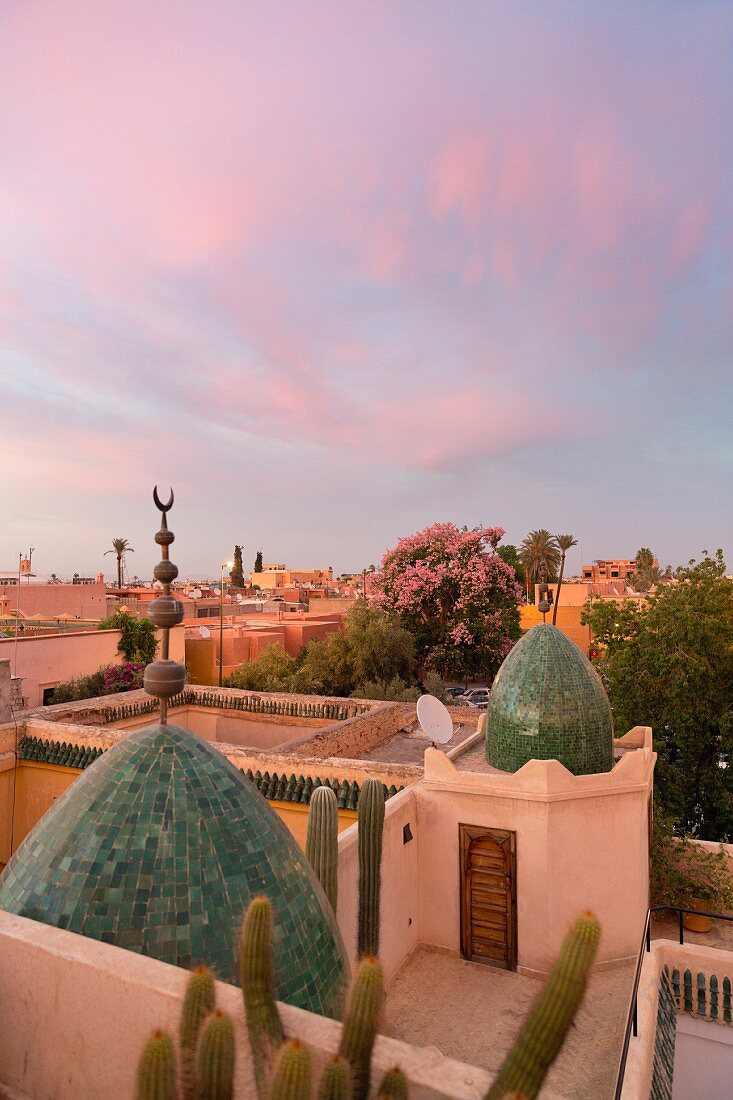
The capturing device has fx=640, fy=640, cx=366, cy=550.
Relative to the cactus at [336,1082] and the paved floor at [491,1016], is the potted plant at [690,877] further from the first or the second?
the cactus at [336,1082]

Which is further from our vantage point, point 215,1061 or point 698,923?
point 698,923

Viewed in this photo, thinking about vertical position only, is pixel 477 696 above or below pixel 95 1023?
below

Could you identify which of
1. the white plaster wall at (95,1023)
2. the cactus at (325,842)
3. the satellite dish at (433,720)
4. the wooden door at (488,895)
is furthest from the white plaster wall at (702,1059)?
the white plaster wall at (95,1023)

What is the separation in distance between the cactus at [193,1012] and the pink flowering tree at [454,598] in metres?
23.0

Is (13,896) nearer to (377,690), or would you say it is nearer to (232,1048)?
(232,1048)

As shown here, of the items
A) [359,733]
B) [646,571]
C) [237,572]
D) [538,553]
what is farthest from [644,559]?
[359,733]

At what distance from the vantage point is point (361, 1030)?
2.28 m

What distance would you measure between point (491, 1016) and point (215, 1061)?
20.0ft

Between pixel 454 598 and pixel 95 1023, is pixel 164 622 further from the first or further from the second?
A: pixel 454 598

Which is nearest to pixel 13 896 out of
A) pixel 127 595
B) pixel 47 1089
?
pixel 47 1089

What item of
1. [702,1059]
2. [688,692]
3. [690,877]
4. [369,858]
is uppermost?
[688,692]

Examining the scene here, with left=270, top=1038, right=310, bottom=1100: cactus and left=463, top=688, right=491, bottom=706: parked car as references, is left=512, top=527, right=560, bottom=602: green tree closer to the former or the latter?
left=463, top=688, right=491, bottom=706: parked car

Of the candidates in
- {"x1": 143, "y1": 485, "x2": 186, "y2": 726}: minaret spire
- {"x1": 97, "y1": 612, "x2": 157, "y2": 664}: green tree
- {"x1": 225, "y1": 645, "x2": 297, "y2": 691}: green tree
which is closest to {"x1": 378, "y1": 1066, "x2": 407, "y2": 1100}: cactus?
{"x1": 143, "y1": 485, "x2": 186, "y2": 726}: minaret spire

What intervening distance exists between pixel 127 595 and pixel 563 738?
138 ft
